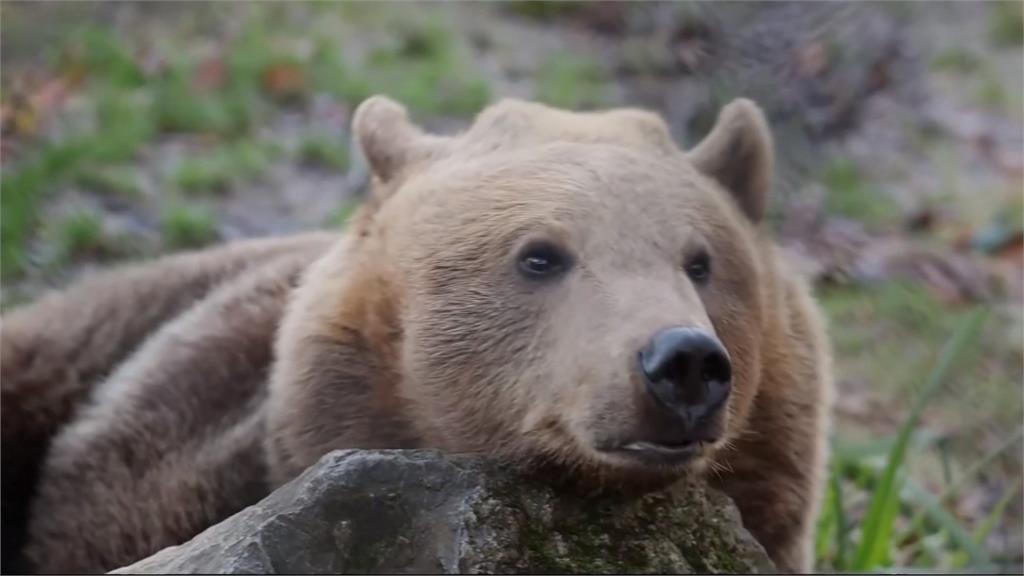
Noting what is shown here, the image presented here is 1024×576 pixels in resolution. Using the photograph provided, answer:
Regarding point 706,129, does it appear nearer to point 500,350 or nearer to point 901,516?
point 901,516

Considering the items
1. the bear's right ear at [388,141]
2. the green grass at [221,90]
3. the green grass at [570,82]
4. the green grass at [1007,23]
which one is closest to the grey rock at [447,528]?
the bear's right ear at [388,141]

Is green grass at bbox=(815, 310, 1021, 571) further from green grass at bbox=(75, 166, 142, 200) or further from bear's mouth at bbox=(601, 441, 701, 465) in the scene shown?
green grass at bbox=(75, 166, 142, 200)

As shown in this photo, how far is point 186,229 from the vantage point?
23.8 feet

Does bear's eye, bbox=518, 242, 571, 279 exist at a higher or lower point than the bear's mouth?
higher

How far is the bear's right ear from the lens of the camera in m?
4.01

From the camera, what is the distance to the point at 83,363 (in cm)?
500

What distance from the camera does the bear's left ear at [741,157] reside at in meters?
3.94

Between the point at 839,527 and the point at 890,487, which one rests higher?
the point at 890,487

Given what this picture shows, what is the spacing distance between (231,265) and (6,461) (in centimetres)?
105

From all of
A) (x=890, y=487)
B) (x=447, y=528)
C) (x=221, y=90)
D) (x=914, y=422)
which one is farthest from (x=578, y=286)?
(x=221, y=90)

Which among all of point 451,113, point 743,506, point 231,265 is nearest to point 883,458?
point 743,506

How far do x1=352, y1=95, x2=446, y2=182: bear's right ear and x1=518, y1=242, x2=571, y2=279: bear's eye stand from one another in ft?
2.44

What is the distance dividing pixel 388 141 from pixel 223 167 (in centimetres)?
405

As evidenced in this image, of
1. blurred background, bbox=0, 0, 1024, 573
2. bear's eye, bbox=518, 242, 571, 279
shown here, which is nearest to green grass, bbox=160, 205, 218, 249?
blurred background, bbox=0, 0, 1024, 573
